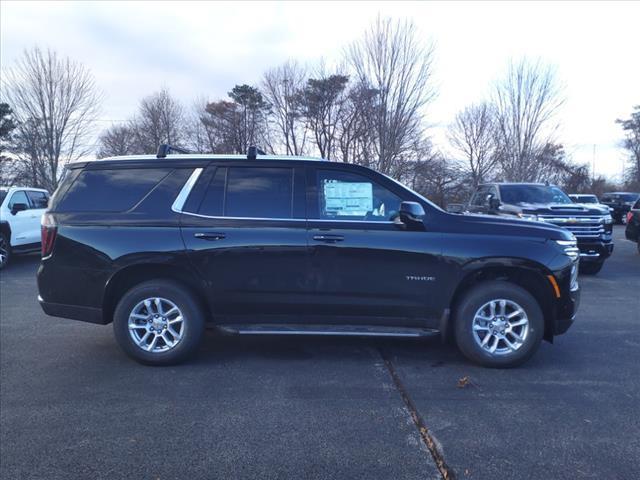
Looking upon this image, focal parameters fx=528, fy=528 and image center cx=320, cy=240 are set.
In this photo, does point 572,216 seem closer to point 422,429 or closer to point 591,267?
point 591,267

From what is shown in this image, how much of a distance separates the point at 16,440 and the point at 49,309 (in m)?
1.79

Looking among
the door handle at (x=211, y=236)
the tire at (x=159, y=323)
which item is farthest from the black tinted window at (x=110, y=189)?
the tire at (x=159, y=323)

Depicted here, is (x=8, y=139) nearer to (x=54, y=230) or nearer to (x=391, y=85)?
(x=391, y=85)

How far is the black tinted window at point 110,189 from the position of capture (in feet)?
16.5

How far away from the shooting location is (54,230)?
16.4 ft

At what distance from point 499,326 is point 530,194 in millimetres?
7461

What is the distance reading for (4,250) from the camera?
11.5m

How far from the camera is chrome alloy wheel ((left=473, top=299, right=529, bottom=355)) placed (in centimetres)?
482

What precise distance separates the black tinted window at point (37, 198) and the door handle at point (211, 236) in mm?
9871

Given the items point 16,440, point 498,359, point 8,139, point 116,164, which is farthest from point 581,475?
point 8,139

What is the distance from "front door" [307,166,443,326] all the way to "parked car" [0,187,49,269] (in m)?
9.46

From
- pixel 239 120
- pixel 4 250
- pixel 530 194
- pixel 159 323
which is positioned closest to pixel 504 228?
pixel 159 323

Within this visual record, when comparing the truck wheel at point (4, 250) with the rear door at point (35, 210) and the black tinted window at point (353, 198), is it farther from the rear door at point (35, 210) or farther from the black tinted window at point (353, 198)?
the black tinted window at point (353, 198)

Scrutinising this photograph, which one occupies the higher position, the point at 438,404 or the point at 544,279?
the point at 544,279
